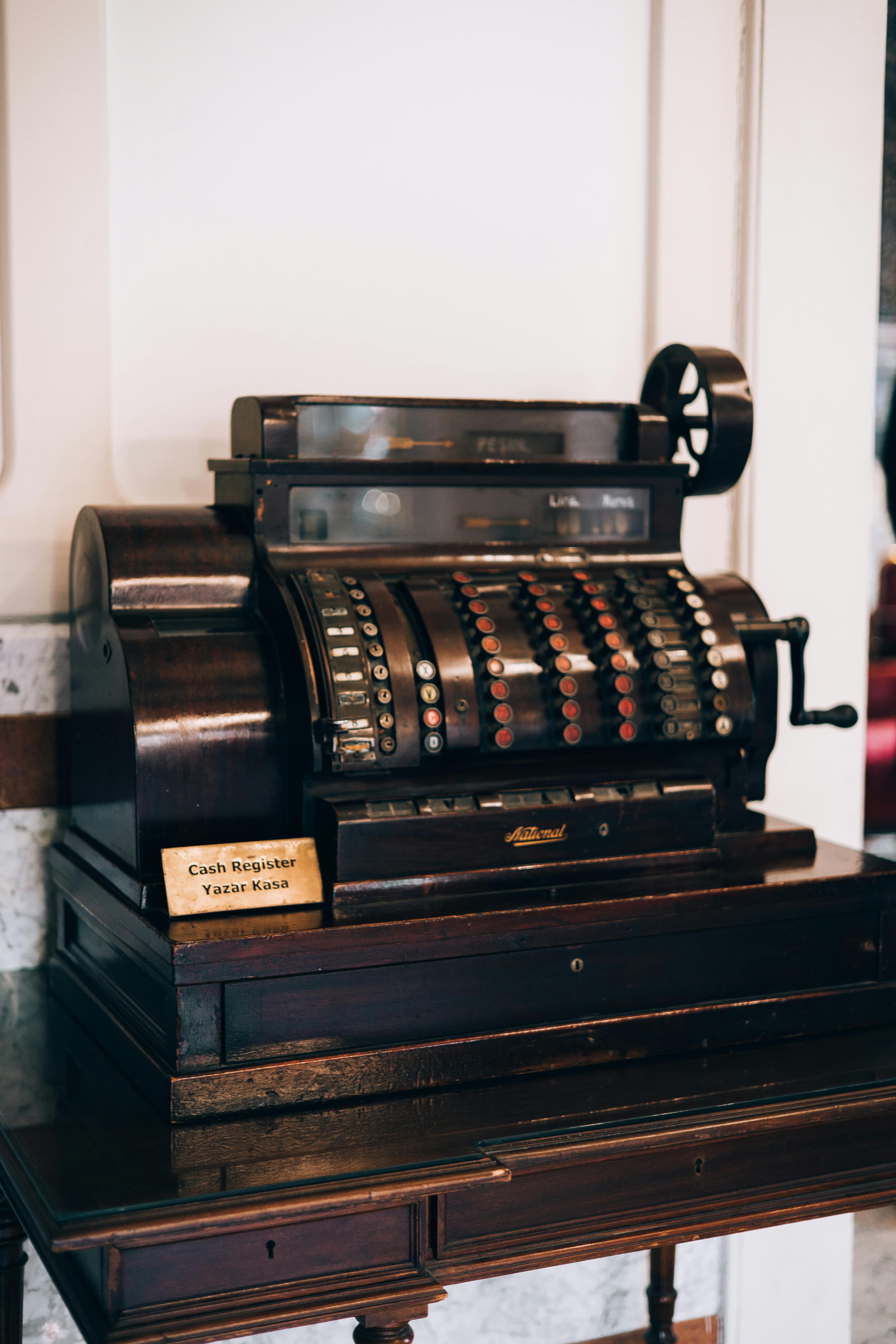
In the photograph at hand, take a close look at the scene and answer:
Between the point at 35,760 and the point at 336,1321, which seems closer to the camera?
the point at 35,760

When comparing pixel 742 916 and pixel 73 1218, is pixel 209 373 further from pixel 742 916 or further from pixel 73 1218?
pixel 73 1218

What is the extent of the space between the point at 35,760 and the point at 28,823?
9 centimetres

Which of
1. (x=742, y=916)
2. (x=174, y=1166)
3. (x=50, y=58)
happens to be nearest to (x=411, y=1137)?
(x=174, y=1166)

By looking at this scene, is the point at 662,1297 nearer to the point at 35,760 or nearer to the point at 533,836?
the point at 533,836

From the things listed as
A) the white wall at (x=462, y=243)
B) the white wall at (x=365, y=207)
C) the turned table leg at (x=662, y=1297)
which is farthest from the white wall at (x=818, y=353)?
the turned table leg at (x=662, y=1297)

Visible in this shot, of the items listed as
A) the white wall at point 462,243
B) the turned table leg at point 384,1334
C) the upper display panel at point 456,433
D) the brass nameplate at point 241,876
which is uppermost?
the white wall at point 462,243

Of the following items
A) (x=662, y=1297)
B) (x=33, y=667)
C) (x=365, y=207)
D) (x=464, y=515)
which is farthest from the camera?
(x=662, y=1297)

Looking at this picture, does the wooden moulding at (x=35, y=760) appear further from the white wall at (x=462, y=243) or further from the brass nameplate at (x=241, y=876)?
the brass nameplate at (x=241, y=876)

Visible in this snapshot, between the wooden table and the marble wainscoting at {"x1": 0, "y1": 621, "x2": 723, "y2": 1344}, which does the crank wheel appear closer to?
the wooden table

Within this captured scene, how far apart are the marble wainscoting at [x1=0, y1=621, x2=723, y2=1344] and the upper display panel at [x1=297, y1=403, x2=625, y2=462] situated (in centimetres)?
55

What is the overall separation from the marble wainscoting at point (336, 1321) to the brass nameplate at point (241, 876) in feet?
1.96

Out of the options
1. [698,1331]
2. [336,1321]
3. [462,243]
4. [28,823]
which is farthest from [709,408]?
[698,1331]

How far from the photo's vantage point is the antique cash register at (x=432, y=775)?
4.49 feet

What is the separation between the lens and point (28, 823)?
1.92 meters
